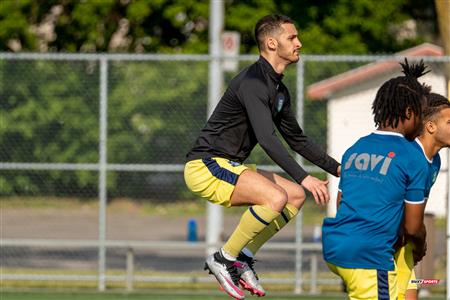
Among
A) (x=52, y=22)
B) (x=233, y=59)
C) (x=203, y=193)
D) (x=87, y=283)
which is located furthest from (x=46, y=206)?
(x=52, y=22)

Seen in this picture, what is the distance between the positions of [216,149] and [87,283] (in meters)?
5.86

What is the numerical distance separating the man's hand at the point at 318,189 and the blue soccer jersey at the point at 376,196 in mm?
1038

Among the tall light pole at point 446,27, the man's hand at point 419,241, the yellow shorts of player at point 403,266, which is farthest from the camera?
the tall light pole at point 446,27

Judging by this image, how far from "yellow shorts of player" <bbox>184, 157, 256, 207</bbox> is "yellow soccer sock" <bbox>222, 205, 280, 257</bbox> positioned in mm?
183

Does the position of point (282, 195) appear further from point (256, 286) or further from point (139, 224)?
point (139, 224)

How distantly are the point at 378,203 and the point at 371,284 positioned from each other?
1.40 feet

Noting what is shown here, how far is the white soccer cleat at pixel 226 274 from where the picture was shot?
862 cm

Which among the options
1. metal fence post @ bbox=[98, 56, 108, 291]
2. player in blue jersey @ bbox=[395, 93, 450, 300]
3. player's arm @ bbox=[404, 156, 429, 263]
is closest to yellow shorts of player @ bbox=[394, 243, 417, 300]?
player in blue jersey @ bbox=[395, 93, 450, 300]

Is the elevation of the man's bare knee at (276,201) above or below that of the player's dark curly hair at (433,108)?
below

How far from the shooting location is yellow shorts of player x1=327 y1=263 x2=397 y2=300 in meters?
6.78

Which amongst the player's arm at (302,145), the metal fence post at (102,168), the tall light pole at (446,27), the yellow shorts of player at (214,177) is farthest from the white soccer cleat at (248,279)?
the metal fence post at (102,168)

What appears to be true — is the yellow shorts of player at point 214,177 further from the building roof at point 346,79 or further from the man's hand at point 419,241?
the building roof at point 346,79

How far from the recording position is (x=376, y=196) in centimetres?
676

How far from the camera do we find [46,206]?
570 inches
